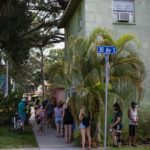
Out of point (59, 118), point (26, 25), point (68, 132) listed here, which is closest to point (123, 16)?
point (59, 118)

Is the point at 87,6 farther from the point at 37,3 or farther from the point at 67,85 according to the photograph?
the point at 37,3

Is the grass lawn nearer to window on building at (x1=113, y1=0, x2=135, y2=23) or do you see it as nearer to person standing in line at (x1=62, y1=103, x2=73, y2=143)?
person standing in line at (x1=62, y1=103, x2=73, y2=143)

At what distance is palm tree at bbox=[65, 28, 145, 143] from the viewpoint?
17.5 metres

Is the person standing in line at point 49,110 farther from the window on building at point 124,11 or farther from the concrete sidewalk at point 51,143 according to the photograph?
the window on building at point 124,11

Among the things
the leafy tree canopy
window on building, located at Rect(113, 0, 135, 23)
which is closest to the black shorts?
window on building, located at Rect(113, 0, 135, 23)

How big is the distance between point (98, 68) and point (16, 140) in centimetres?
529

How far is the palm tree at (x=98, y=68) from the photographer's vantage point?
1750 cm

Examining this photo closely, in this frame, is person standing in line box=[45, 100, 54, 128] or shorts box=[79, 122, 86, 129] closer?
shorts box=[79, 122, 86, 129]

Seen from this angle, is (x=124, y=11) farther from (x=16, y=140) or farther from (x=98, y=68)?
(x=16, y=140)

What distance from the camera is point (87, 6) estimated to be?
2053 centimetres

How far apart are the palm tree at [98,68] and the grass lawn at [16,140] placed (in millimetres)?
2663

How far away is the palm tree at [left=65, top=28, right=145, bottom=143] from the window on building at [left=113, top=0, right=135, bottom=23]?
255 centimetres

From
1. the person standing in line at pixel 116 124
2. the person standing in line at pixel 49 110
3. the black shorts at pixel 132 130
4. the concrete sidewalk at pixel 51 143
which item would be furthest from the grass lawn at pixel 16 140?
the black shorts at pixel 132 130

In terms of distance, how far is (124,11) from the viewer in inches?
832
